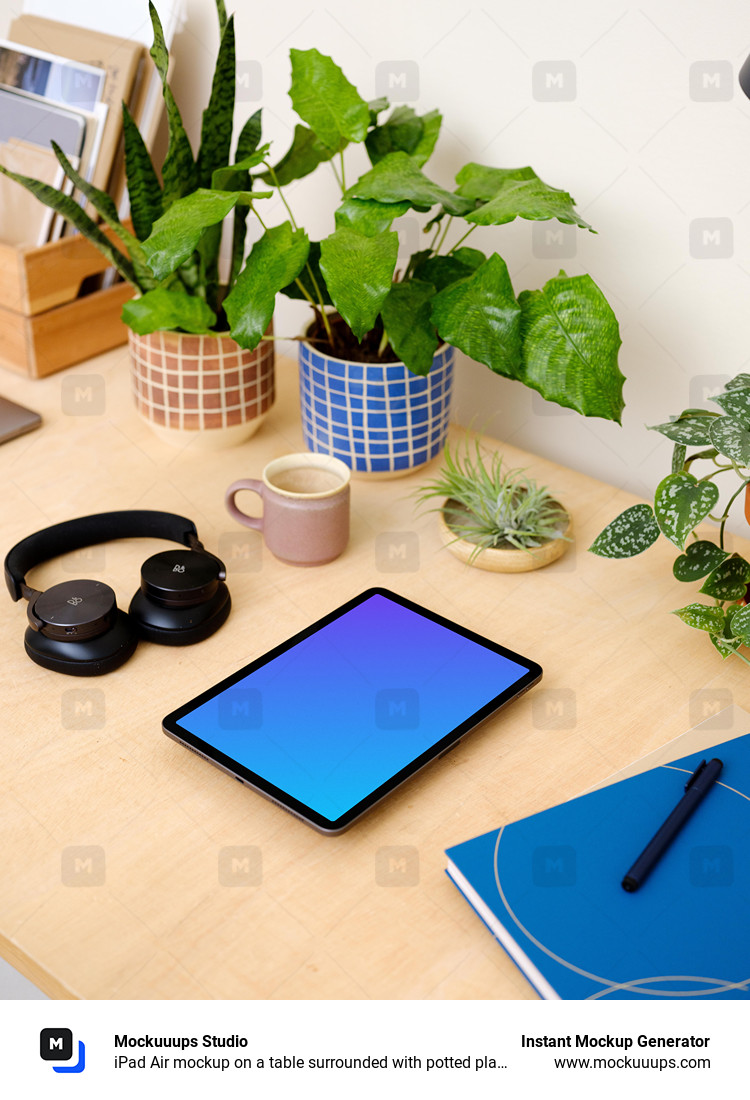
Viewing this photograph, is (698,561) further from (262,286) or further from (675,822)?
(262,286)

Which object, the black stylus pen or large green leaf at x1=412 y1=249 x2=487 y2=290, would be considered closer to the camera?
the black stylus pen

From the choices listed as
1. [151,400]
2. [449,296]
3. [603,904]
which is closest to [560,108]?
[449,296]

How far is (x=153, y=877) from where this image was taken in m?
0.68

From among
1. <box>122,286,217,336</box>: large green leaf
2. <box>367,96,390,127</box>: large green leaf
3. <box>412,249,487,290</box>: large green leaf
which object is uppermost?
<box>367,96,390,127</box>: large green leaf

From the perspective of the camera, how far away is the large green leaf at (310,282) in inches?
40.6

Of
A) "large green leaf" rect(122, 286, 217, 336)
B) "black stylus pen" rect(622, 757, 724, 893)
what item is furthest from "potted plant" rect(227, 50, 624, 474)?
"black stylus pen" rect(622, 757, 724, 893)

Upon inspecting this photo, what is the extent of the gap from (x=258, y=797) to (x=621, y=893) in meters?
0.27

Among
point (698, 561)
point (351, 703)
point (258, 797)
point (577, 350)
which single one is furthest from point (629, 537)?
point (258, 797)

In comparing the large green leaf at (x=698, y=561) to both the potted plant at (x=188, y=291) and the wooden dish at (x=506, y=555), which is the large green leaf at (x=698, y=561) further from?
the potted plant at (x=188, y=291)

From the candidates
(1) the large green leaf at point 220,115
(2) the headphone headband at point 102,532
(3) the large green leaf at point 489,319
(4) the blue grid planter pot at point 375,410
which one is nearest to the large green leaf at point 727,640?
A: (3) the large green leaf at point 489,319

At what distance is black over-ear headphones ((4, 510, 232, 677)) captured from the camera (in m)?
0.84

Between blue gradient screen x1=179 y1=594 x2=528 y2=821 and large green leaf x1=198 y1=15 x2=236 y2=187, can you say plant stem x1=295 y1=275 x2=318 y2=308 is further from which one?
blue gradient screen x1=179 y1=594 x2=528 y2=821
